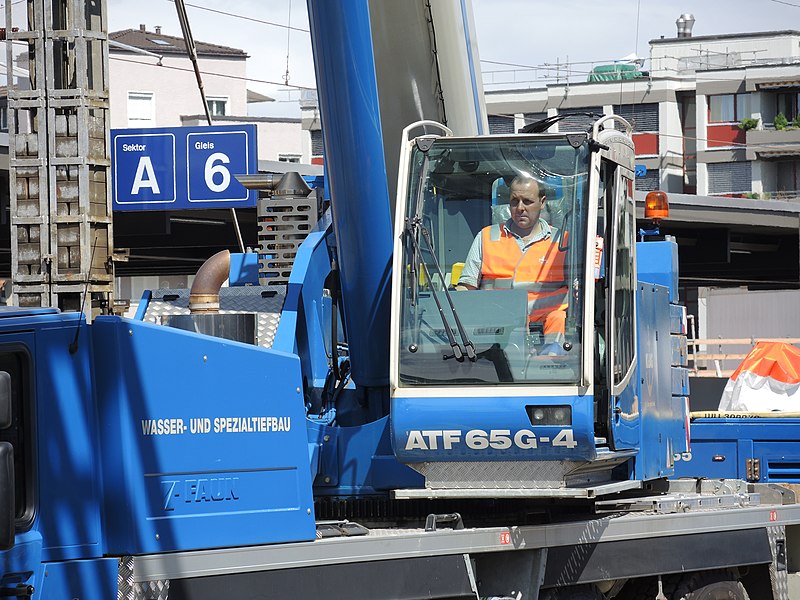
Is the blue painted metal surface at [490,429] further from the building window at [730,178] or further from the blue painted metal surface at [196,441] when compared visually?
the building window at [730,178]

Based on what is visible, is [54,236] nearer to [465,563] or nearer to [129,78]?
[465,563]

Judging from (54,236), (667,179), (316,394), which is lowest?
(316,394)

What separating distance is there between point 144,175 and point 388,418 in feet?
28.6

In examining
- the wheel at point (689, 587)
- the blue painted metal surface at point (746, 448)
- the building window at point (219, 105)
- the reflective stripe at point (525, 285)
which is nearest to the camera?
the reflective stripe at point (525, 285)

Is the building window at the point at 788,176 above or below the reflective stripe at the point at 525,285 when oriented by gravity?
above

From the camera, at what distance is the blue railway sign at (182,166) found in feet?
51.2

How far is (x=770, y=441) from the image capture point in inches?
565

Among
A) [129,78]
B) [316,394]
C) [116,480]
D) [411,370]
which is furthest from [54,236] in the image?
[129,78]

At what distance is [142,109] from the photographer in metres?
70.4

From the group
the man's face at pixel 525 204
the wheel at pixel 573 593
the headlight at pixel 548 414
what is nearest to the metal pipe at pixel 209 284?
the man's face at pixel 525 204

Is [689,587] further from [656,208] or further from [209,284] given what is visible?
[209,284]

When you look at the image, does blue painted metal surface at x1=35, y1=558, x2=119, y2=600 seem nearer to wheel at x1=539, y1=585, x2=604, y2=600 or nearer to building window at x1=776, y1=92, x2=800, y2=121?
wheel at x1=539, y1=585, x2=604, y2=600

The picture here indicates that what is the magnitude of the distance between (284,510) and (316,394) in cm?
185

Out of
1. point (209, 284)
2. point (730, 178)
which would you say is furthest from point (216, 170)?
point (730, 178)
